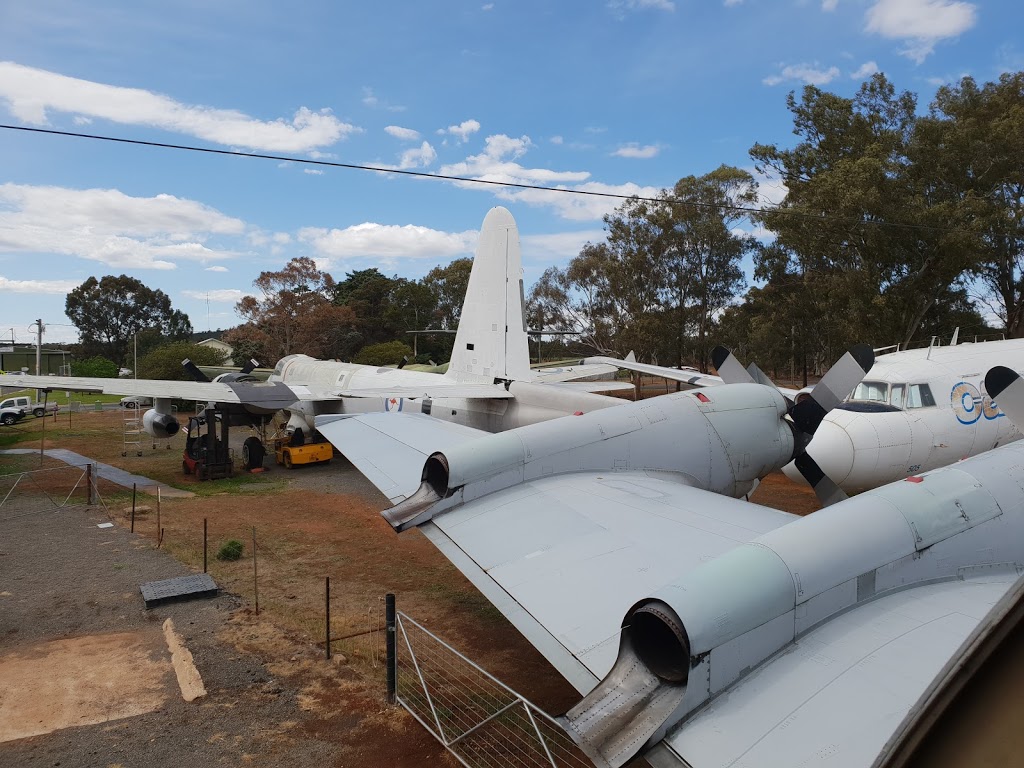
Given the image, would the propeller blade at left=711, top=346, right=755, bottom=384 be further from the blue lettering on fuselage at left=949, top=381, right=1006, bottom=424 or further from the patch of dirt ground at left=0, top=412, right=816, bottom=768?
the patch of dirt ground at left=0, top=412, right=816, bottom=768

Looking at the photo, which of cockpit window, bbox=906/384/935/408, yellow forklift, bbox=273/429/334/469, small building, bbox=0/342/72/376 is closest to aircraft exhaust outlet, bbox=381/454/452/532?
cockpit window, bbox=906/384/935/408

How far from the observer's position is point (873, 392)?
1091 centimetres

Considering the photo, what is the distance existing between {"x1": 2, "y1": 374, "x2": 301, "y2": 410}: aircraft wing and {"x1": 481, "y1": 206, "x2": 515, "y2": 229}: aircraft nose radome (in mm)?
8415

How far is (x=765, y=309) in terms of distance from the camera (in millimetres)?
42750

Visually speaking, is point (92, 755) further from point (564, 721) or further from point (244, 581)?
point (564, 721)

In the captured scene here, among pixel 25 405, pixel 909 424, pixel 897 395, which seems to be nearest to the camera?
pixel 909 424

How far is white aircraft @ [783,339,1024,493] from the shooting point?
995 centimetres

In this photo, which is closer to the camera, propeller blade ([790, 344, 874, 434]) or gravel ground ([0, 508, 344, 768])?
gravel ground ([0, 508, 344, 768])

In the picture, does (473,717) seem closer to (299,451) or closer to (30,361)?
(299,451)

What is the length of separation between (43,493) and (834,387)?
18.0m

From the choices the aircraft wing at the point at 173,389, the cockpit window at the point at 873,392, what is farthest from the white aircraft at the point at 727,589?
the aircraft wing at the point at 173,389

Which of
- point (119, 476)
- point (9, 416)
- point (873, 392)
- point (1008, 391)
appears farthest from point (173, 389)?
point (9, 416)

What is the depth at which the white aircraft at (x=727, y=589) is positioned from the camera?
105 inches

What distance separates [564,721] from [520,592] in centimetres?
150
